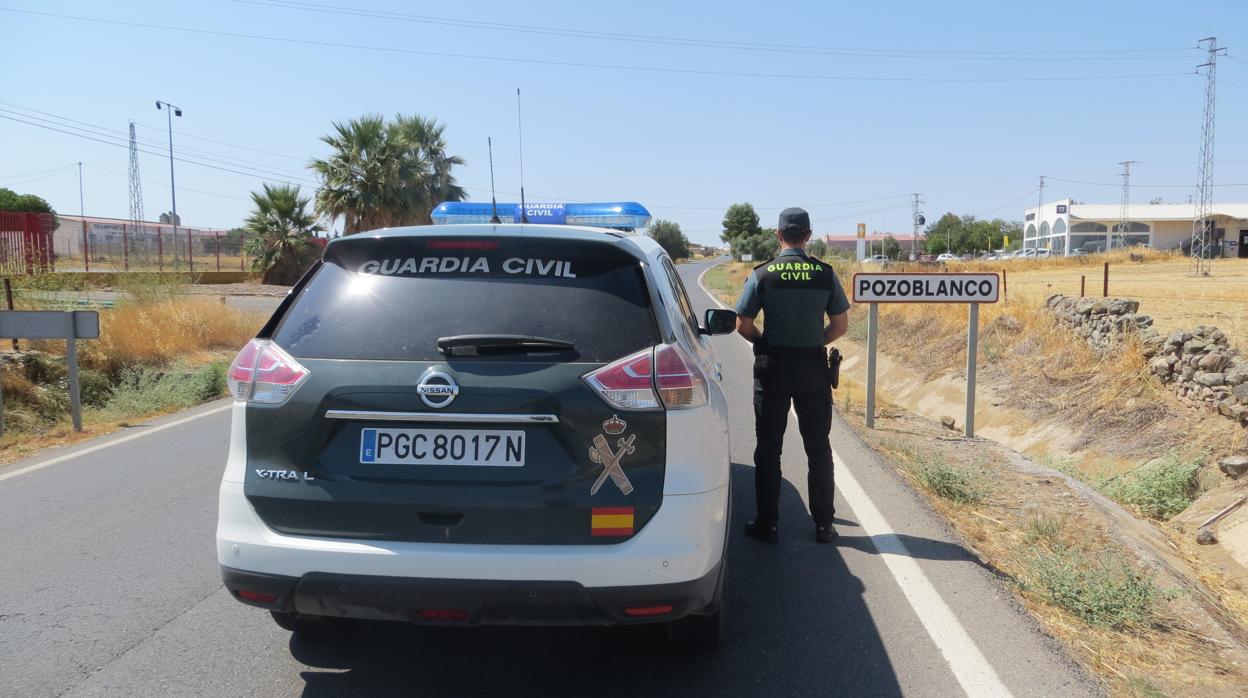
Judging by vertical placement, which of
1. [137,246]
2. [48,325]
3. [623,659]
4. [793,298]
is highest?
[137,246]

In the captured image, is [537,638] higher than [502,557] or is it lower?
lower

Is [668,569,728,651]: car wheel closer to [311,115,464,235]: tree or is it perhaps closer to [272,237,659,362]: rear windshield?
[272,237,659,362]: rear windshield

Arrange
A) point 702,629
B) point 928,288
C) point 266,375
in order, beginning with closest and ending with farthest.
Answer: point 266,375, point 702,629, point 928,288

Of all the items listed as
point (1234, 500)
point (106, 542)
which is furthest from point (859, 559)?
point (106, 542)

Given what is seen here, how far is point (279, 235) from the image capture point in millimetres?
34031

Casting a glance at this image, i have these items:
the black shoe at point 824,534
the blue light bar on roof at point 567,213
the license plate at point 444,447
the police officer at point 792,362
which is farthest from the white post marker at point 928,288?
the license plate at point 444,447

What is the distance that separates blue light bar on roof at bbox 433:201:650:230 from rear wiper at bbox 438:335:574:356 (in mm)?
3856

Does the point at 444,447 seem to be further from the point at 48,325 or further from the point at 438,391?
the point at 48,325

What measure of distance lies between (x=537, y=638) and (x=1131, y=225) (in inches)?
3882

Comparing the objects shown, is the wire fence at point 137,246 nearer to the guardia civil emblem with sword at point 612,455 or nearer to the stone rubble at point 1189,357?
the stone rubble at point 1189,357

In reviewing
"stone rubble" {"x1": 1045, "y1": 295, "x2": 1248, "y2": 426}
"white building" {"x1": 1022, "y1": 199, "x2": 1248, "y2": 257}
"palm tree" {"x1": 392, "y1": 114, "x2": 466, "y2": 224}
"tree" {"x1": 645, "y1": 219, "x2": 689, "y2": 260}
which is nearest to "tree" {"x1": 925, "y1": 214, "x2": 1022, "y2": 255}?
"white building" {"x1": 1022, "y1": 199, "x2": 1248, "y2": 257}

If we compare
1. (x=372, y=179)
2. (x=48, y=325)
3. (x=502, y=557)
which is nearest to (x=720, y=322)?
(x=502, y=557)

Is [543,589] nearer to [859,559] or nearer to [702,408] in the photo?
[702,408]

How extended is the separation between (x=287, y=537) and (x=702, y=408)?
1500 mm
